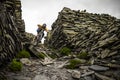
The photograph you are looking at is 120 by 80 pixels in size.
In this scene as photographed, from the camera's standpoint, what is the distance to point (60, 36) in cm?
3009

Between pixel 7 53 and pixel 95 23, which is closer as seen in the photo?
pixel 7 53

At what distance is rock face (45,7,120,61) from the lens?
16.4m

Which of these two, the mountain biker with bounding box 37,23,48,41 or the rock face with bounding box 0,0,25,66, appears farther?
the mountain biker with bounding box 37,23,48,41

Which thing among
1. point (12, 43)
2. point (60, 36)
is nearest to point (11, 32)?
point (12, 43)

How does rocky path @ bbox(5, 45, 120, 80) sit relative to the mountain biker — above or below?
below

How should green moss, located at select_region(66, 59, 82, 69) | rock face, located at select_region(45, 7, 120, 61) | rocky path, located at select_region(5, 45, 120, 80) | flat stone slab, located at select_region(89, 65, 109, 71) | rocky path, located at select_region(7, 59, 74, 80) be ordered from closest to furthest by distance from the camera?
1. rocky path, located at select_region(5, 45, 120, 80)
2. rocky path, located at select_region(7, 59, 74, 80)
3. flat stone slab, located at select_region(89, 65, 109, 71)
4. green moss, located at select_region(66, 59, 82, 69)
5. rock face, located at select_region(45, 7, 120, 61)

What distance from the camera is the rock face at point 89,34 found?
16.4 meters

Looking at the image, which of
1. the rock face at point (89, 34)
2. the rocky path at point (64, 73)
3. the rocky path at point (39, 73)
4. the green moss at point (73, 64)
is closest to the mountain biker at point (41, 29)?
the rock face at point (89, 34)

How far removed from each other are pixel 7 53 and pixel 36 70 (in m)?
2.68

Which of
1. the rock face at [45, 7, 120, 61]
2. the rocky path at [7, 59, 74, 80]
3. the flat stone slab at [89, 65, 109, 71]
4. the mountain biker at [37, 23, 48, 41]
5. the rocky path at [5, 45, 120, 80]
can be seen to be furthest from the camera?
the mountain biker at [37, 23, 48, 41]

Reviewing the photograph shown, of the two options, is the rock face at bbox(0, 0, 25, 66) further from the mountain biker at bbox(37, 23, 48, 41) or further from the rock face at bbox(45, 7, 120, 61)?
the rock face at bbox(45, 7, 120, 61)

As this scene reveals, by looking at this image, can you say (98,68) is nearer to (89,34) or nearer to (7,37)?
(7,37)

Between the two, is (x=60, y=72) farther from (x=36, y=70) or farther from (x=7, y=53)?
(x=7, y=53)

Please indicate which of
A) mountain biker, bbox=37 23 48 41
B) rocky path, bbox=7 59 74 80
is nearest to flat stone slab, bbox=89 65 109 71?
rocky path, bbox=7 59 74 80
